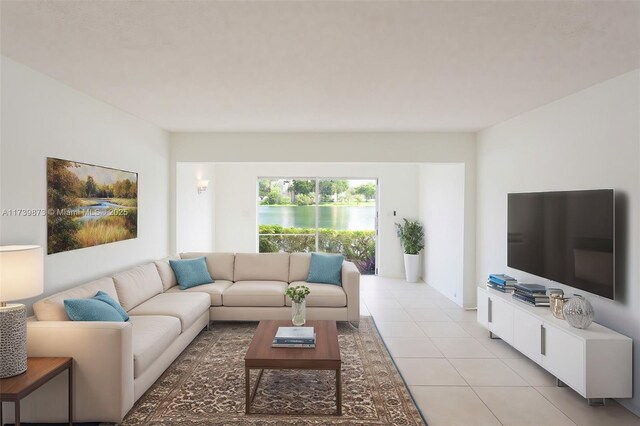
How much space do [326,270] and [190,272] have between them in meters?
1.77

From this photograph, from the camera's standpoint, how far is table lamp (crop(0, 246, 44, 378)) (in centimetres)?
235

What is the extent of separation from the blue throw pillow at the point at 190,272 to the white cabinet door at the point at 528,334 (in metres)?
3.65

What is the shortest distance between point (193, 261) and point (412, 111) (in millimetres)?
3356

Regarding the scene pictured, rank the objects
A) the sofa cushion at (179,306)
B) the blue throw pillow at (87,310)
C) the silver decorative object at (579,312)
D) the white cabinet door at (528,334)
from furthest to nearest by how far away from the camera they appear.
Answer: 1. the sofa cushion at (179,306)
2. the white cabinet door at (528,334)
3. the silver decorative object at (579,312)
4. the blue throw pillow at (87,310)

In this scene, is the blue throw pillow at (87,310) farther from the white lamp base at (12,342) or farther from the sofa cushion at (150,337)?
the white lamp base at (12,342)

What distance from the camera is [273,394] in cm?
317

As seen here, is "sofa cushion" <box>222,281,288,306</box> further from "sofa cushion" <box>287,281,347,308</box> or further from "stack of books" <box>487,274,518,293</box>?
"stack of books" <box>487,274,518,293</box>

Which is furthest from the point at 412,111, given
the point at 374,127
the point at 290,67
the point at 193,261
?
the point at 193,261

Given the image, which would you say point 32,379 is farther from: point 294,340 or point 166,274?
point 166,274

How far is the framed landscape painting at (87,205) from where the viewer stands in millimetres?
3354

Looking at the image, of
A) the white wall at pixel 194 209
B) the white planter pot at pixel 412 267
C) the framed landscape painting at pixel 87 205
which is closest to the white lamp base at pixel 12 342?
the framed landscape painting at pixel 87 205

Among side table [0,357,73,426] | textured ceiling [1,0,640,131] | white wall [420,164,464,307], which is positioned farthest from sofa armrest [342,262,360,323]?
side table [0,357,73,426]

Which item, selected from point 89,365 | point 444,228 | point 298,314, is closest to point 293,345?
point 298,314

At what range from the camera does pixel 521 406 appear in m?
3.02
